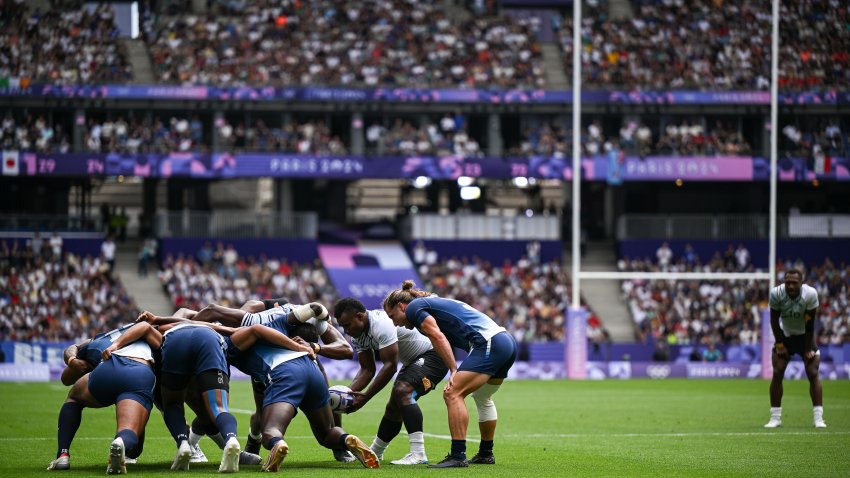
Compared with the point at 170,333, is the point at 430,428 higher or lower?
lower

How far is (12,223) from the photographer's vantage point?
46.3 meters

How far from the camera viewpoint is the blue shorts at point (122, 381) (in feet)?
39.9

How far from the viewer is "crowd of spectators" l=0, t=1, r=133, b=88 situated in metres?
47.2

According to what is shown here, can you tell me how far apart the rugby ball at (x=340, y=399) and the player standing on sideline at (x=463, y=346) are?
3.51 feet

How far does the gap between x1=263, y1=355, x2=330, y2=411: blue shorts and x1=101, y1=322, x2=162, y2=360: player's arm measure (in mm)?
1191

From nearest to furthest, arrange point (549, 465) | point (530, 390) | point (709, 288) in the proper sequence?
point (549, 465)
point (530, 390)
point (709, 288)

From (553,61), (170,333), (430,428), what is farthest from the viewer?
(553,61)

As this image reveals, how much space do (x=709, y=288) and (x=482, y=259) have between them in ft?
27.3

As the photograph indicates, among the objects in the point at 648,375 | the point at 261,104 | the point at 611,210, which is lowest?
the point at 648,375

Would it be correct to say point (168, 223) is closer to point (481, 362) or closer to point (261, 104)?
point (261, 104)

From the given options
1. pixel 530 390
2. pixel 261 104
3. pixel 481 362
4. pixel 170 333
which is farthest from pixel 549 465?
pixel 261 104

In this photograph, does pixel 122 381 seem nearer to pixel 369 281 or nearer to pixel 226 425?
pixel 226 425

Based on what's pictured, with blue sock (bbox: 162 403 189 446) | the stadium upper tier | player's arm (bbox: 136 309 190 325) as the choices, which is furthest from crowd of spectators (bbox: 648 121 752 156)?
blue sock (bbox: 162 403 189 446)

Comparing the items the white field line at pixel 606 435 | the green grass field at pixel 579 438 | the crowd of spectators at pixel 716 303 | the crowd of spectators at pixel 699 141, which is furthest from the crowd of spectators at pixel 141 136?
the white field line at pixel 606 435
